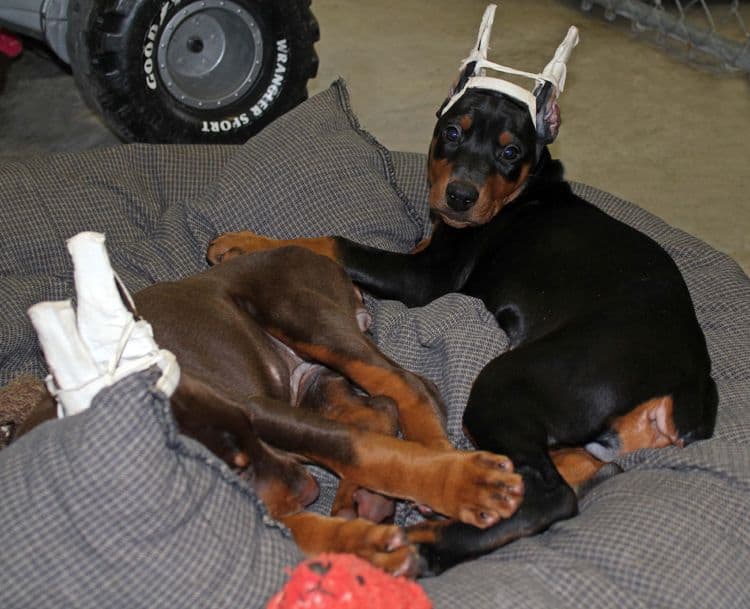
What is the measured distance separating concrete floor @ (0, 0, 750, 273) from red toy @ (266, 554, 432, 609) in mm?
3708

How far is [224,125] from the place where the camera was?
5.12 meters

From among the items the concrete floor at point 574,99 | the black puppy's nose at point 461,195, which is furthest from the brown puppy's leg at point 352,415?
the concrete floor at point 574,99

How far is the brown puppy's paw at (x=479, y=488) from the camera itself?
232 cm

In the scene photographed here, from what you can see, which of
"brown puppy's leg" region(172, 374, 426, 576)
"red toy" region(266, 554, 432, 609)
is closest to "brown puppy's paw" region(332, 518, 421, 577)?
"brown puppy's leg" region(172, 374, 426, 576)

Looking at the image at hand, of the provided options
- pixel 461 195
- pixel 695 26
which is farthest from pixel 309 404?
pixel 695 26

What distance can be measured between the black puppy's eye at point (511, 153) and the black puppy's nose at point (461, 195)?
200 mm

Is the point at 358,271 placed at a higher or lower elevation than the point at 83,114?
higher

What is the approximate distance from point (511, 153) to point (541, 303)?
2.41 feet

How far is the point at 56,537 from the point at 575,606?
120cm

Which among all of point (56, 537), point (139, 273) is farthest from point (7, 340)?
point (56, 537)

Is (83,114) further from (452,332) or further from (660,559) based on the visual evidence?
(660,559)

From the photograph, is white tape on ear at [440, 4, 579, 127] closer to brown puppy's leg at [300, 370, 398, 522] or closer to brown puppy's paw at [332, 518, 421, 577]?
brown puppy's leg at [300, 370, 398, 522]

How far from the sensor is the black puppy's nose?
3.54m

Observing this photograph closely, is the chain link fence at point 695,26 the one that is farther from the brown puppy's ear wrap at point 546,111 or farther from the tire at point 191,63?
the brown puppy's ear wrap at point 546,111
